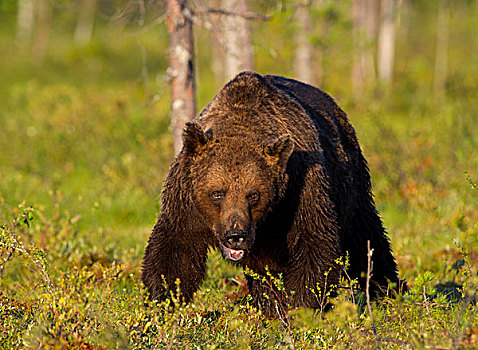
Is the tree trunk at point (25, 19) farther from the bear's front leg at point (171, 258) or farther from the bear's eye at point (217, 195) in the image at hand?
the bear's eye at point (217, 195)

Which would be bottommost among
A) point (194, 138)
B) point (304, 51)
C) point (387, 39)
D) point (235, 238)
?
point (235, 238)

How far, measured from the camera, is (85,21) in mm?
44781

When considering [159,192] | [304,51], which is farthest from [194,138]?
[304,51]

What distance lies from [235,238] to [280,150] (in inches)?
28.1

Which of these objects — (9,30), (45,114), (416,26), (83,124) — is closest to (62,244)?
(83,124)

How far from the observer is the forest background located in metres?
4.36

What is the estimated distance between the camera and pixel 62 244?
7.41 m

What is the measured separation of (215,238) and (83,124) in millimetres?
11857

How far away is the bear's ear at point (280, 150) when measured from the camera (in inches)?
184

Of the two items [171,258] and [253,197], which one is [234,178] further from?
[171,258]

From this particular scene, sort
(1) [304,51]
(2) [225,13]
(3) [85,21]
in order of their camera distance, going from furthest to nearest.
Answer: (3) [85,21]
(1) [304,51]
(2) [225,13]

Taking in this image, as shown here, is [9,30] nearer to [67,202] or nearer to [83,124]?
[83,124]

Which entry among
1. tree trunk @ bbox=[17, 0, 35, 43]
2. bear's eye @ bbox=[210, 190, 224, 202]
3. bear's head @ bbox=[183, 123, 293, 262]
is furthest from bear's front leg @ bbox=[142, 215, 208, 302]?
tree trunk @ bbox=[17, 0, 35, 43]

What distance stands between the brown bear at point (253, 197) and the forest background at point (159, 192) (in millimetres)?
322
